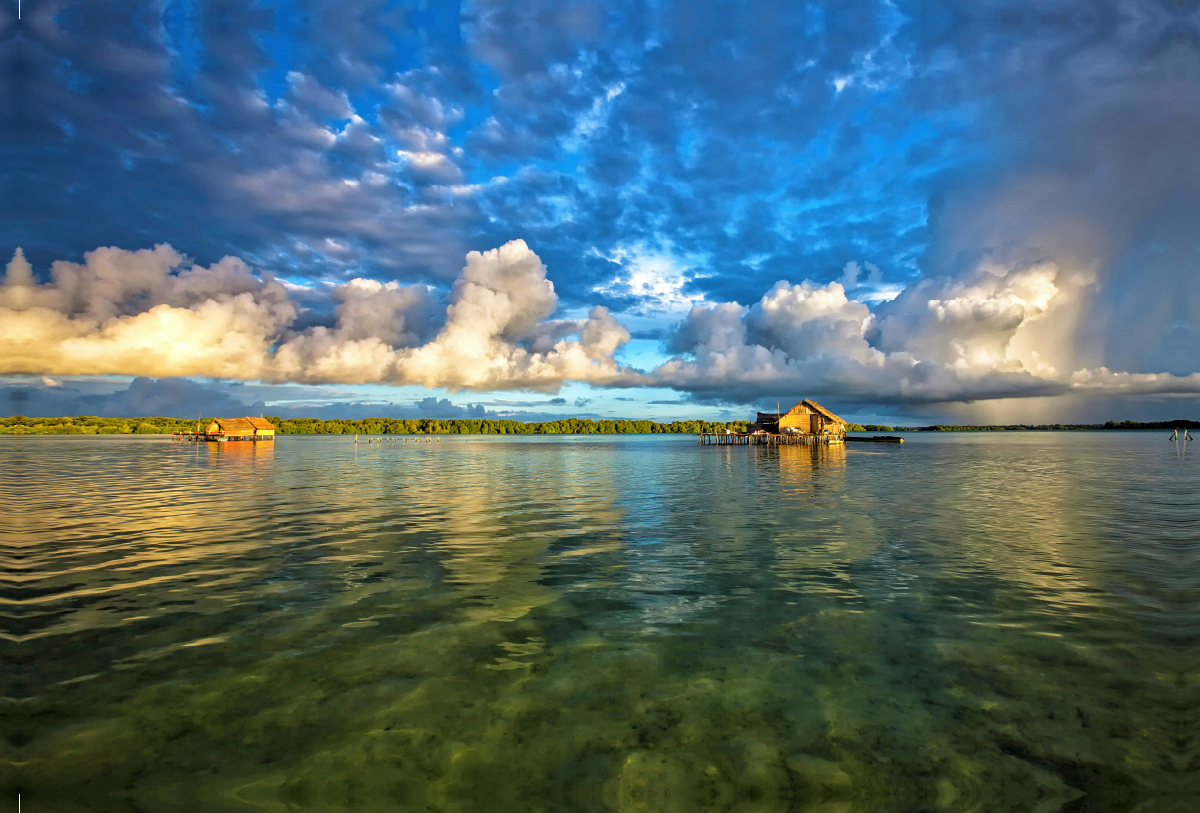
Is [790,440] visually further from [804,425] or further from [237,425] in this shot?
[237,425]

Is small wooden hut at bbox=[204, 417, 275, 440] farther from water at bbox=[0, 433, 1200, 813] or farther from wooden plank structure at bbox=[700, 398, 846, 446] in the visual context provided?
water at bbox=[0, 433, 1200, 813]

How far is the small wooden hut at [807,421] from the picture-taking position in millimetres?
113875

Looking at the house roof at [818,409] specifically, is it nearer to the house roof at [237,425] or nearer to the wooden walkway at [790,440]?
the wooden walkway at [790,440]

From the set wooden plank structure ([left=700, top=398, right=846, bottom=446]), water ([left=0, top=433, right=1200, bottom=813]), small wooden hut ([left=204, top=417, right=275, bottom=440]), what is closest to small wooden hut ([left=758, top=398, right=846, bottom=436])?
wooden plank structure ([left=700, top=398, right=846, bottom=446])

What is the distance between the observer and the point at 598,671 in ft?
29.0

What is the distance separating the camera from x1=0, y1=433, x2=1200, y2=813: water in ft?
20.1

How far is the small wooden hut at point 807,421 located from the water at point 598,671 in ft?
314

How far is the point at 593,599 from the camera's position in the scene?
1262cm

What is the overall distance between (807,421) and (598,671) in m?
114

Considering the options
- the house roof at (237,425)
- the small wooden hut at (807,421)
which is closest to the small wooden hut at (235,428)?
the house roof at (237,425)

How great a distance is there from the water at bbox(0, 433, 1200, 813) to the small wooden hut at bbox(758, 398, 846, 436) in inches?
3768

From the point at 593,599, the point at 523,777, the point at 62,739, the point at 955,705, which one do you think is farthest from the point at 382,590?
the point at 955,705

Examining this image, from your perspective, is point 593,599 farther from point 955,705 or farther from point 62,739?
point 62,739

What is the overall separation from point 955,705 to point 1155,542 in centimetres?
1783
